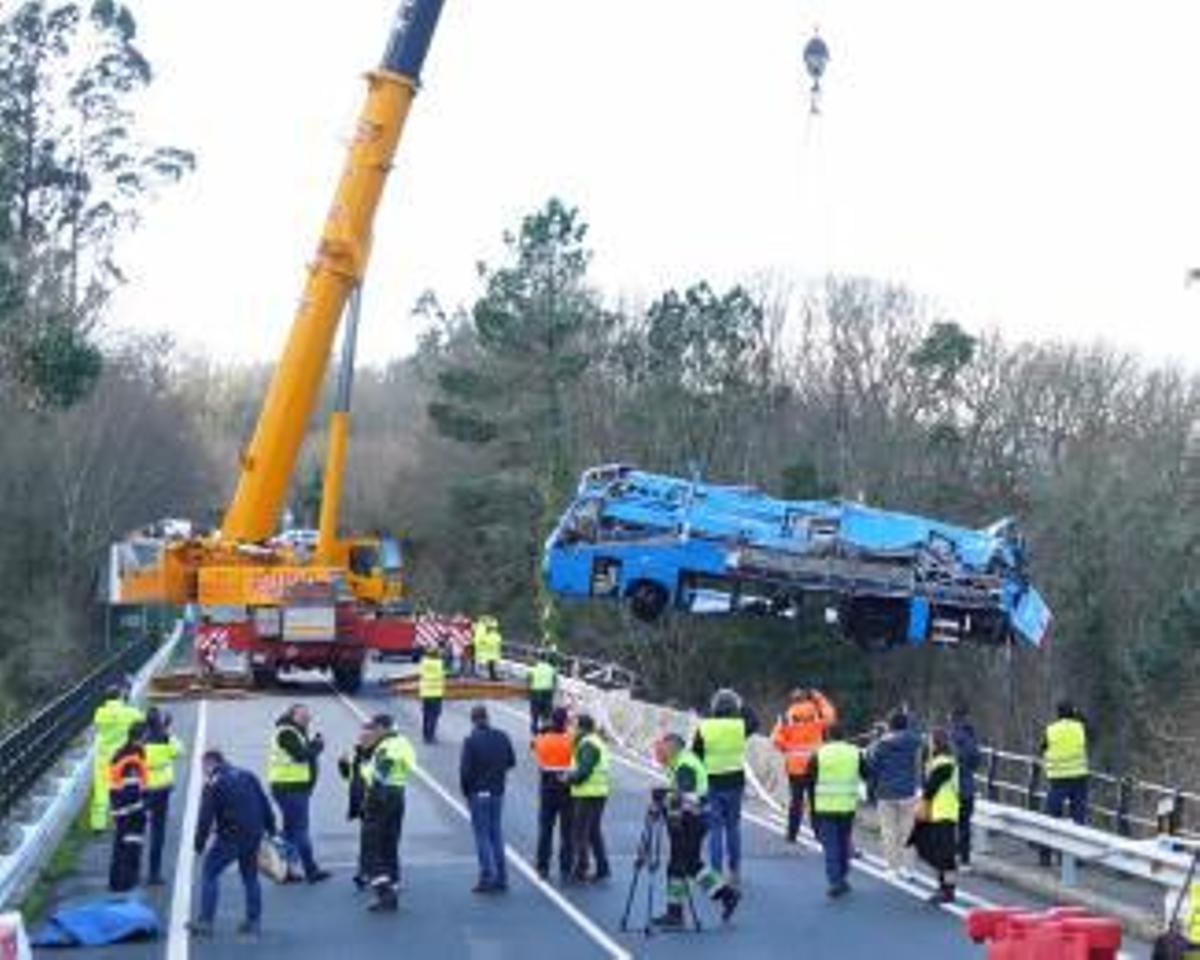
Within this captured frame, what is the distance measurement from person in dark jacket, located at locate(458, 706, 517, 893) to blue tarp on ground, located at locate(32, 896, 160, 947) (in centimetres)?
325

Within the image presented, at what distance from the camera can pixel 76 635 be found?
66062 millimetres

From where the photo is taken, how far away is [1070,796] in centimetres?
2227

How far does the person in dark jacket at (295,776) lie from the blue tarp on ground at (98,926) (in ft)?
7.39

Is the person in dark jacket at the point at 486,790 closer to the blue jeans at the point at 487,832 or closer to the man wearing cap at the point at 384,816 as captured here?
the blue jeans at the point at 487,832

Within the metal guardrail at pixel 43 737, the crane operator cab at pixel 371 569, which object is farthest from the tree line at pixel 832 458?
the metal guardrail at pixel 43 737

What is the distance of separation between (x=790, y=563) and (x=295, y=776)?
11109 millimetres

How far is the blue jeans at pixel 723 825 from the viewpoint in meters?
19.7

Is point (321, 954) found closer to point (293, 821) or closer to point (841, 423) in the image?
point (293, 821)

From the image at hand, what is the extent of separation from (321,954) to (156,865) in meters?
4.22

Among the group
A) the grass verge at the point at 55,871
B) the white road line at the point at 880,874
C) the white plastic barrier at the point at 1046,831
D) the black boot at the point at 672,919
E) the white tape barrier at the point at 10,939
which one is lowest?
the grass verge at the point at 55,871

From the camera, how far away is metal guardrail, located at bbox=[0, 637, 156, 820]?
834 inches

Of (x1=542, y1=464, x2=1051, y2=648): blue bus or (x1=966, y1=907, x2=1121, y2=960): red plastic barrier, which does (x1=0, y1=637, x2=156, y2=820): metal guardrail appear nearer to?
(x1=542, y1=464, x2=1051, y2=648): blue bus

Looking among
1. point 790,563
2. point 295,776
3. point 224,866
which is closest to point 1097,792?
point 790,563

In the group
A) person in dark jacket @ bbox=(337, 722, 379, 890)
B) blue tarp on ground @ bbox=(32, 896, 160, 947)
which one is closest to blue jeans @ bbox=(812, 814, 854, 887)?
person in dark jacket @ bbox=(337, 722, 379, 890)
